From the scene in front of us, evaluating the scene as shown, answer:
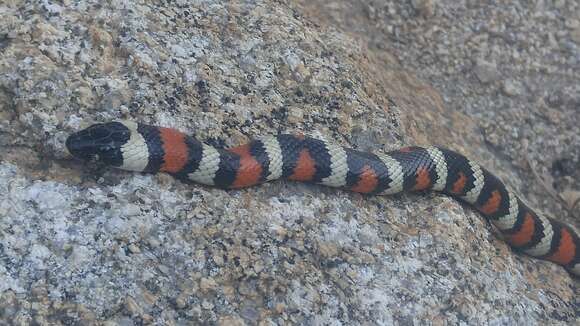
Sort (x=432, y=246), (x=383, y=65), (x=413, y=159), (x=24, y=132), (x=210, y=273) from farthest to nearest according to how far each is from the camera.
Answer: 1. (x=383, y=65)
2. (x=413, y=159)
3. (x=432, y=246)
4. (x=24, y=132)
5. (x=210, y=273)

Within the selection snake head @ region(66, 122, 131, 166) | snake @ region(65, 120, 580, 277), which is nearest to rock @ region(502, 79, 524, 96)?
snake @ region(65, 120, 580, 277)

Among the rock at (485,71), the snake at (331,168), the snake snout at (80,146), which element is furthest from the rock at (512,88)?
the snake snout at (80,146)

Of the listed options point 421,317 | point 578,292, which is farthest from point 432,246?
point 578,292

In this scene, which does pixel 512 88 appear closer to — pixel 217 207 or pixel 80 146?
pixel 217 207

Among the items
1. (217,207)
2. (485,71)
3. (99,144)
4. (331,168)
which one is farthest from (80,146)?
(485,71)

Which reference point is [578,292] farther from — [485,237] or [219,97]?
[219,97]

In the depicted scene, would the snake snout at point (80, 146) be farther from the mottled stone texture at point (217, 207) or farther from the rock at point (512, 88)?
the rock at point (512, 88)
